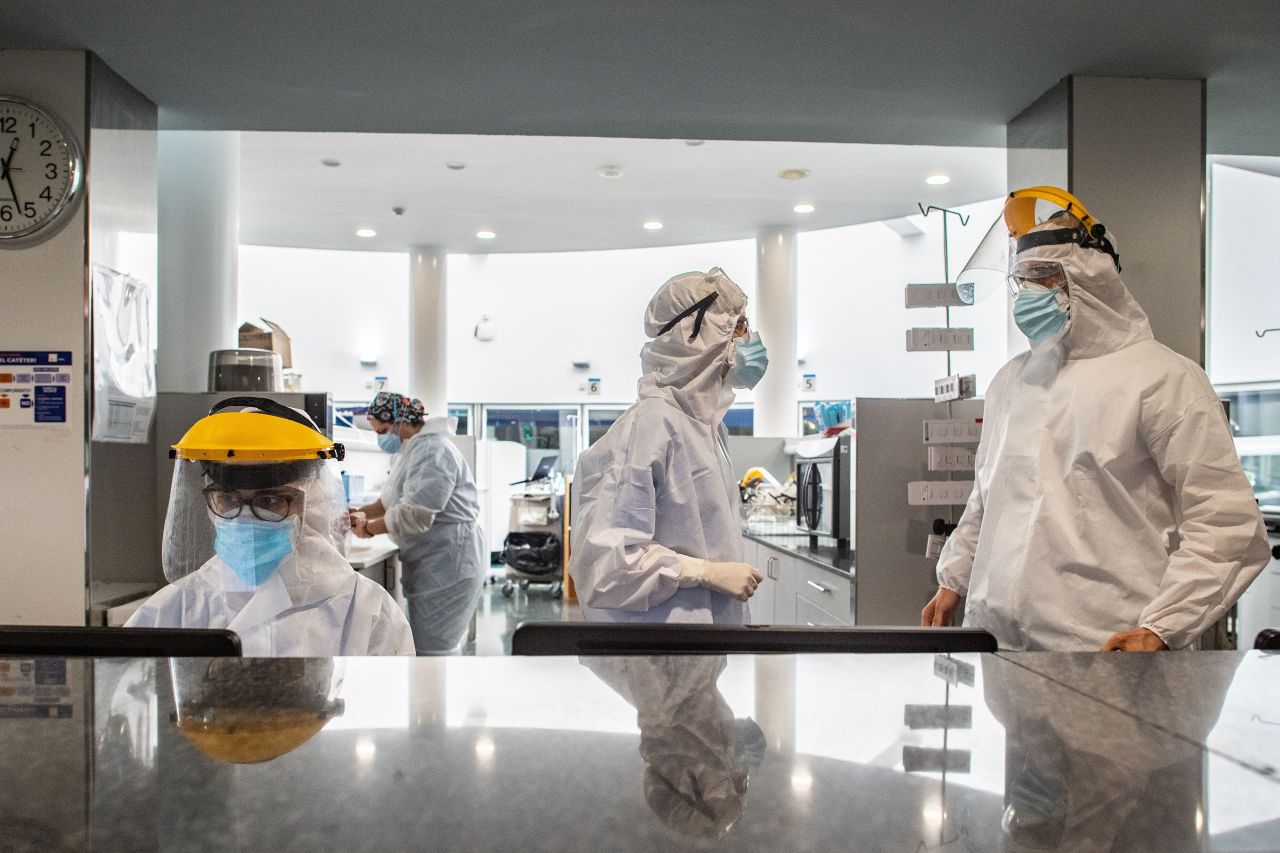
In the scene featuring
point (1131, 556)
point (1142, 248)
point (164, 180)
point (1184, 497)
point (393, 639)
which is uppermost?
point (164, 180)

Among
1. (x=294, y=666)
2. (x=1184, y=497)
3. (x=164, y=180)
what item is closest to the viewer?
(x=294, y=666)

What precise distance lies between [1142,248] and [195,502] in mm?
2849

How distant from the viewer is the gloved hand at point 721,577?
1.97 m

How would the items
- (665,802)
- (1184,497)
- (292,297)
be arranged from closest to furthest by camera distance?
(665,802) < (1184,497) < (292,297)

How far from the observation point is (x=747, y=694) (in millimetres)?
699

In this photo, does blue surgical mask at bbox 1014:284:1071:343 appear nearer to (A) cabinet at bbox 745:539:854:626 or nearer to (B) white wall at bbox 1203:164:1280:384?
(A) cabinet at bbox 745:539:854:626

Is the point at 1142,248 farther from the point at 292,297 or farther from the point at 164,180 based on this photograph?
the point at 292,297

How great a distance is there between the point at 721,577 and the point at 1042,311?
0.94 m

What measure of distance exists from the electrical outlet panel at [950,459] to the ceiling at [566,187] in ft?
7.94

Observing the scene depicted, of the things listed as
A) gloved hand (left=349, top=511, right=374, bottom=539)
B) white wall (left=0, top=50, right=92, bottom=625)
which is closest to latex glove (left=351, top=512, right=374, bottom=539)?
gloved hand (left=349, top=511, right=374, bottom=539)

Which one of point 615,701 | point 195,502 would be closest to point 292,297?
→ point 195,502

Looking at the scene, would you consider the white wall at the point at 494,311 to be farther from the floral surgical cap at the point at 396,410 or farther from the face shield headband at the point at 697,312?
the face shield headband at the point at 697,312

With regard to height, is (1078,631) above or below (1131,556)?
below

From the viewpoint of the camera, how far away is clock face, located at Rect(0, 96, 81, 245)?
8.70ft
